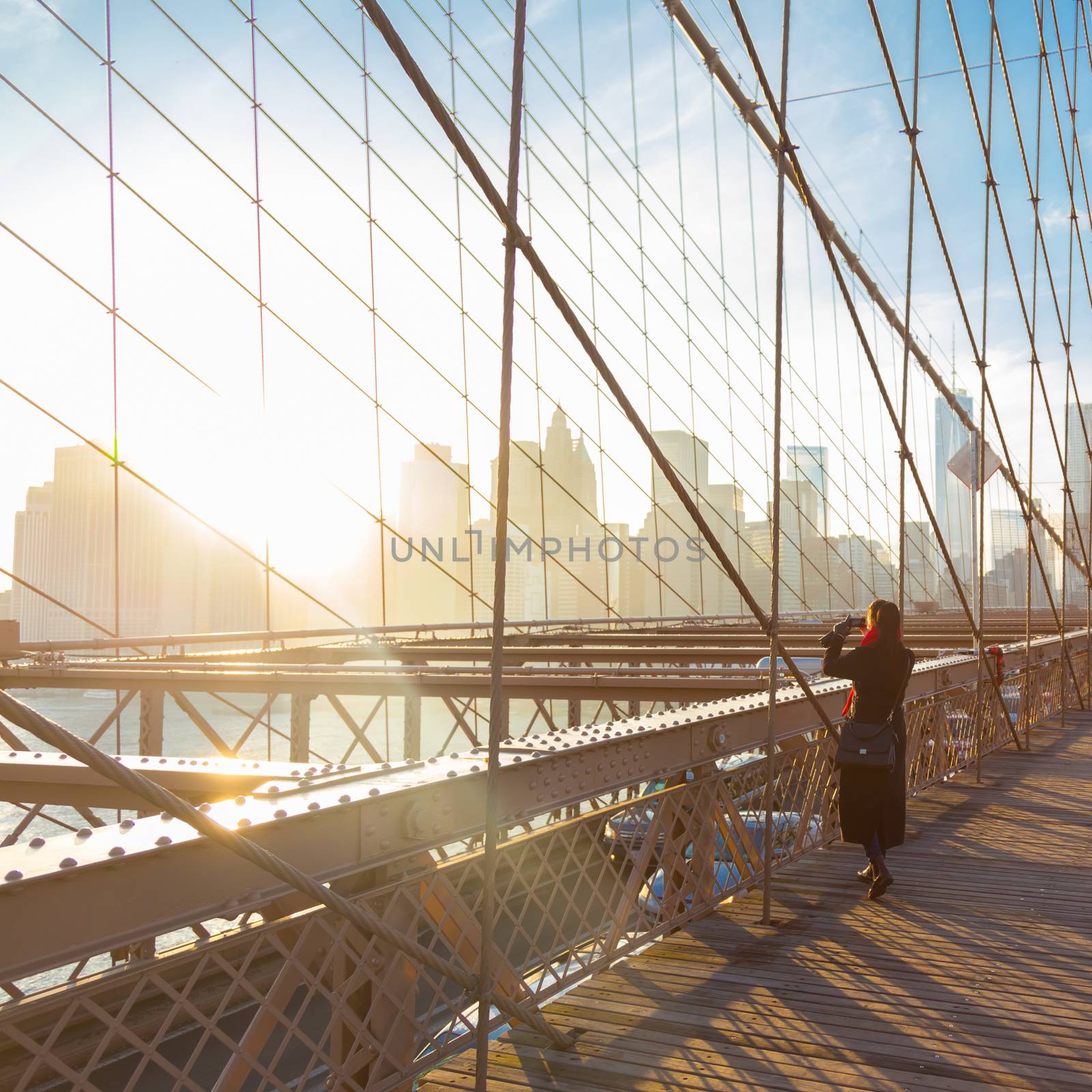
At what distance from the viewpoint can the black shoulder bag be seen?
15.9 ft

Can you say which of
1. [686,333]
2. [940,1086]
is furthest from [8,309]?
[686,333]

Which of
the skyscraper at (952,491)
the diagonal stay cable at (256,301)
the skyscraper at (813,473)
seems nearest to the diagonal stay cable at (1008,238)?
the diagonal stay cable at (256,301)

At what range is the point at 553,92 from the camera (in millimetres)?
22172

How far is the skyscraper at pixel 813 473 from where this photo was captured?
29.9 metres

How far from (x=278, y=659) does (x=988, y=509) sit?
3993 centimetres

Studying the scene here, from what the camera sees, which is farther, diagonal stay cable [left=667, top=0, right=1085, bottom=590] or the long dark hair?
diagonal stay cable [left=667, top=0, right=1085, bottom=590]

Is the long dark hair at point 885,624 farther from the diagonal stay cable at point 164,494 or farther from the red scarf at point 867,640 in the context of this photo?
the diagonal stay cable at point 164,494

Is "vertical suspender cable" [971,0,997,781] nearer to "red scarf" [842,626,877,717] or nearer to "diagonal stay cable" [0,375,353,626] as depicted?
"red scarf" [842,626,877,717]

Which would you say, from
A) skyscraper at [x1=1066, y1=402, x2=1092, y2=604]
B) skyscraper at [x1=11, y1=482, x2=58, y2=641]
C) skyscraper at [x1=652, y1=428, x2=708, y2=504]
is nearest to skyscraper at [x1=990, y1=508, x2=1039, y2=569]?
skyscraper at [x1=1066, y1=402, x2=1092, y2=604]

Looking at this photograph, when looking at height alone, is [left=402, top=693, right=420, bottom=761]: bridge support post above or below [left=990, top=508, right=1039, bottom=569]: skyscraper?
below

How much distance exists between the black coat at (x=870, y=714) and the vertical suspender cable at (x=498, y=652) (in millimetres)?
2440

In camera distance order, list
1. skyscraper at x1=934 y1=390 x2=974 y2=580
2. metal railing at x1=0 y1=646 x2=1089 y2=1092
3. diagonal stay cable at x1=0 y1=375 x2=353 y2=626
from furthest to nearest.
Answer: skyscraper at x1=934 y1=390 x2=974 y2=580 < diagonal stay cable at x1=0 y1=375 x2=353 y2=626 < metal railing at x1=0 y1=646 x2=1089 y2=1092

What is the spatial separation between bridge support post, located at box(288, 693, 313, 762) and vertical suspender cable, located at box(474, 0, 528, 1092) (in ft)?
19.4

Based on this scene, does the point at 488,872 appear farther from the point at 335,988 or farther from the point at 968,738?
the point at 968,738
